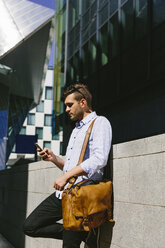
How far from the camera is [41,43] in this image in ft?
76.3

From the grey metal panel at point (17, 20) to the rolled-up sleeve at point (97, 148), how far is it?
52.7 feet

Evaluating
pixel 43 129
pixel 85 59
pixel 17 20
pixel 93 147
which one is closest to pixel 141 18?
pixel 85 59

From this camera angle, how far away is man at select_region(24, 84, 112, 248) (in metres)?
3.28

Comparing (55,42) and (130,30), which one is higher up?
(55,42)

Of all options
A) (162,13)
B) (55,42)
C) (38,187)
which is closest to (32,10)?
(55,42)

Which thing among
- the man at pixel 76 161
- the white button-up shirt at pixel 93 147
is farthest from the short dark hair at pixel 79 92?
the white button-up shirt at pixel 93 147

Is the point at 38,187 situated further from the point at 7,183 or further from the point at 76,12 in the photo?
the point at 76,12

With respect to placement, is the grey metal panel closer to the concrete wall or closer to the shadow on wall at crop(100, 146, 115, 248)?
the shadow on wall at crop(100, 146, 115, 248)

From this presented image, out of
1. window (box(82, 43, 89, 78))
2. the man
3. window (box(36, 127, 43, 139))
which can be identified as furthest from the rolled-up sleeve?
window (box(36, 127, 43, 139))

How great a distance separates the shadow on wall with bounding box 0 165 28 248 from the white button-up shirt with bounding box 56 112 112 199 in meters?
4.32

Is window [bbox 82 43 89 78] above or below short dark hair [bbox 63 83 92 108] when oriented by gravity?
above

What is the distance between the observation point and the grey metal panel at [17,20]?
19266 millimetres

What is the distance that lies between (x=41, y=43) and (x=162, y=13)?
32.3 feet

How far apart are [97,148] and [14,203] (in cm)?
610
